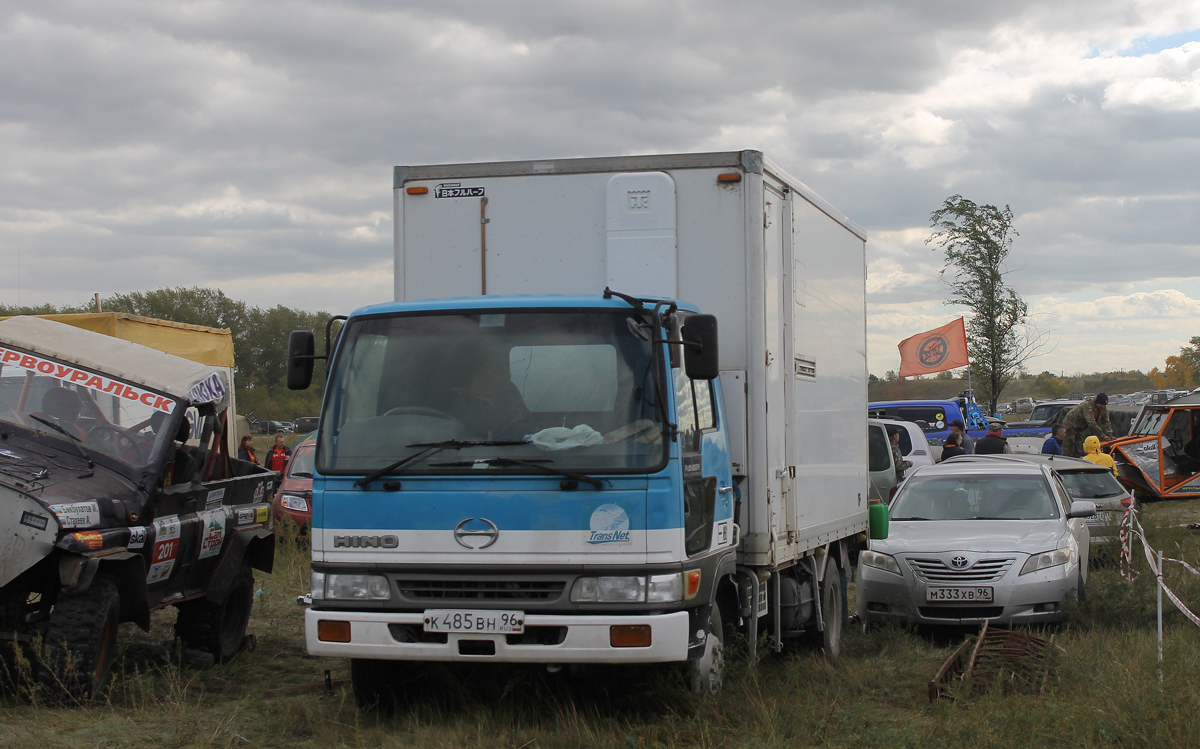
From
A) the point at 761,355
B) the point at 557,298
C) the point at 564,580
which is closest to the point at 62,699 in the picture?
the point at 564,580

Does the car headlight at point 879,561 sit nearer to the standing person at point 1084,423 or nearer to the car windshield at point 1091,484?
the car windshield at point 1091,484

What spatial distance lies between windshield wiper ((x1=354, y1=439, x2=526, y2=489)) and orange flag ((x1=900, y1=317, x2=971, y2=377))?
24949 mm

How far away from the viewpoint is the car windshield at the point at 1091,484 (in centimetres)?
1447

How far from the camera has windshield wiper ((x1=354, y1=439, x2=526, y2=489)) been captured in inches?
223

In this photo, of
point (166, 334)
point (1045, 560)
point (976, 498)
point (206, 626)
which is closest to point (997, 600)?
point (1045, 560)

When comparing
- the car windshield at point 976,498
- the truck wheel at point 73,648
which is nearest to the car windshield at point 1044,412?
the car windshield at point 976,498

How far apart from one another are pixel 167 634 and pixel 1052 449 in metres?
14.2

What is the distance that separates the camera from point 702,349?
5.75 meters

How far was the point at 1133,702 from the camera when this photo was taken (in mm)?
6027

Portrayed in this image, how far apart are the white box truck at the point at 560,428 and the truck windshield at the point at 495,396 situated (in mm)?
11

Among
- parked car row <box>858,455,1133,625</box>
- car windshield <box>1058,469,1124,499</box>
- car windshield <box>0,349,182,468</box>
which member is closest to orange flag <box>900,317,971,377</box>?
car windshield <box>1058,469,1124,499</box>

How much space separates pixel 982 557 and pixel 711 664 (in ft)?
→ 15.3

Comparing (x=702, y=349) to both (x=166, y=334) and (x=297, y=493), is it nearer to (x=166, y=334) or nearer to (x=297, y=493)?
(x=297, y=493)

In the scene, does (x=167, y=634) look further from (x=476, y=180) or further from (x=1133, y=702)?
(x=1133, y=702)
